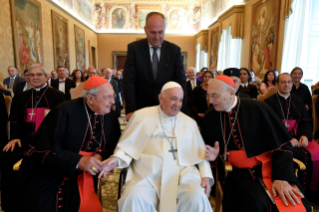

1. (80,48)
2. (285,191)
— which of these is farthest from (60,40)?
(285,191)

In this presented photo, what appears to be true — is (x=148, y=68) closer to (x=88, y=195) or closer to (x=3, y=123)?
(x=88, y=195)

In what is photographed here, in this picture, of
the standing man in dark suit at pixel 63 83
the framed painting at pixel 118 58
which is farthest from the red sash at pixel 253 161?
the framed painting at pixel 118 58

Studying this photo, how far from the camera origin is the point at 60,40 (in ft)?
33.9

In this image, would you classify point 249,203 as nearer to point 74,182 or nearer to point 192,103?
point 74,182

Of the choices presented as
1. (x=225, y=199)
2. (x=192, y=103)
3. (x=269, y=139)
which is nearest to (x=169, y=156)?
(x=225, y=199)

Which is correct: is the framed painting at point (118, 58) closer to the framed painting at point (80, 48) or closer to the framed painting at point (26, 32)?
the framed painting at point (80, 48)

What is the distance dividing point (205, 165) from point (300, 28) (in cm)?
574

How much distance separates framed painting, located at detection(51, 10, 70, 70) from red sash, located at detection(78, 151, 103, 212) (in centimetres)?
901

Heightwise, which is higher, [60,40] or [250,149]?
[60,40]

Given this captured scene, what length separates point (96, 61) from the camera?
57.8 feet

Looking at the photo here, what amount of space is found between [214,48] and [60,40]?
828cm

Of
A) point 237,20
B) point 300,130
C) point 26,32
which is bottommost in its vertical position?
point 300,130

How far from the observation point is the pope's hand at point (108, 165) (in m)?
1.91

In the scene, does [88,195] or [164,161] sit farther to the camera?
[164,161]
